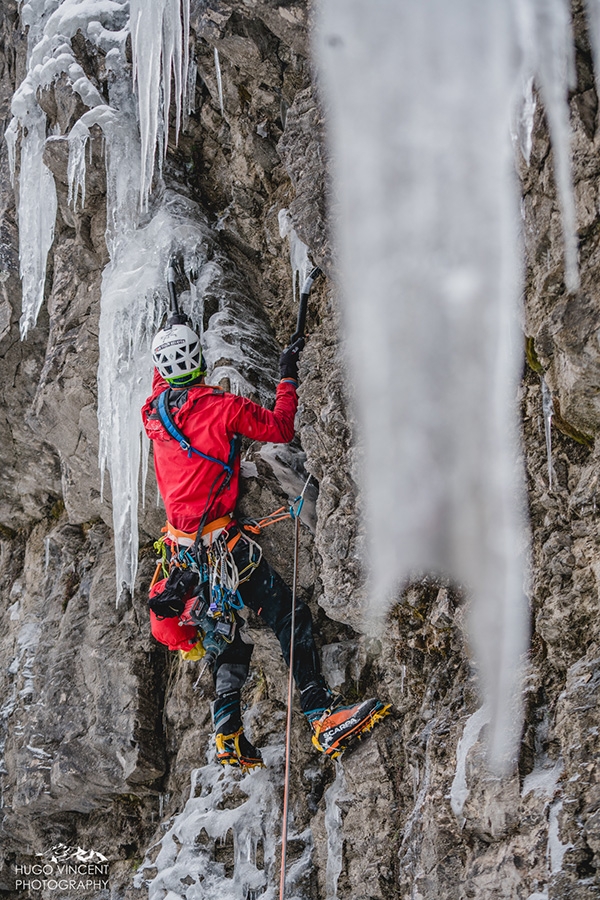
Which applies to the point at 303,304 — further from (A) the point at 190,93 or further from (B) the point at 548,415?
(A) the point at 190,93

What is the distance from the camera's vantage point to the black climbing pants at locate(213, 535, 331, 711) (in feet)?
13.6

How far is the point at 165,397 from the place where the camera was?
4363mm

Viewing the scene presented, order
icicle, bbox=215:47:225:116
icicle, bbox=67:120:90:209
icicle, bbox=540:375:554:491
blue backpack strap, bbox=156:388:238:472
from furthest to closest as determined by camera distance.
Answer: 1. icicle, bbox=67:120:90:209
2. icicle, bbox=215:47:225:116
3. blue backpack strap, bbox=156:388:238:472
4. icicle, bbox=540:375:554:491

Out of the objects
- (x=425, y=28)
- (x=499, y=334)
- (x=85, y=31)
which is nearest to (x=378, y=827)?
(x=499, y=334)

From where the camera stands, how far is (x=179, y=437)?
4266 millimetres

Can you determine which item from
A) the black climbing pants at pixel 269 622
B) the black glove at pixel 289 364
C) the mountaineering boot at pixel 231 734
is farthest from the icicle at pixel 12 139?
the mountaineering boot at pixel 231 734

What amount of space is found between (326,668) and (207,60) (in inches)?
152

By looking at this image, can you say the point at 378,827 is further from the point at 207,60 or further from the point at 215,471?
the point at 207,60

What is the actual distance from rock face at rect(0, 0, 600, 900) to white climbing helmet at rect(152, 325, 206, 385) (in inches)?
22.8

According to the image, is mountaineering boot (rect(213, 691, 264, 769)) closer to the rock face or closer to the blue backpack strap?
the rock face

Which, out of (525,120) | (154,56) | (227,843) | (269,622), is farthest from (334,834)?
(154,56)

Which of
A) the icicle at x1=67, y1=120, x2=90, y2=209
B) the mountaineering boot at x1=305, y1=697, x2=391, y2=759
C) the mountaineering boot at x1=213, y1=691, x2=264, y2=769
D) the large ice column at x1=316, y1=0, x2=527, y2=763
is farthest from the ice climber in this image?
the icicle at x1=67, y1=120, x2=90, y2=209

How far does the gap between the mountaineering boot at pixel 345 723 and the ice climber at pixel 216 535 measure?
233mm

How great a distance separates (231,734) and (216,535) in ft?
3.36
